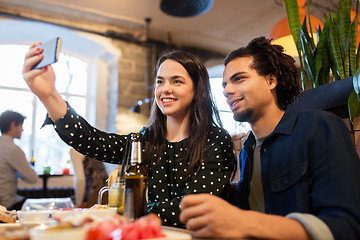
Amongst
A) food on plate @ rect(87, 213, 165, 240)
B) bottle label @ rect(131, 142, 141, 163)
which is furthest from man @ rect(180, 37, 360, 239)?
bottle label @ rect(131, 142, 141, 163)

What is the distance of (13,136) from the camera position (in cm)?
323

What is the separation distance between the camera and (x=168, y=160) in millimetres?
1283

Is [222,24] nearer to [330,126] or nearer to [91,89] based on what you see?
[91,89]

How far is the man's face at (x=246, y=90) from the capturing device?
1.18m

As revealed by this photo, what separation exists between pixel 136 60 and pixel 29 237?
455cm

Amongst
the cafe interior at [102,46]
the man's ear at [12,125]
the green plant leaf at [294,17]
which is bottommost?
the man's ear at [12,125]

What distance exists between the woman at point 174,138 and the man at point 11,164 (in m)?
2.23

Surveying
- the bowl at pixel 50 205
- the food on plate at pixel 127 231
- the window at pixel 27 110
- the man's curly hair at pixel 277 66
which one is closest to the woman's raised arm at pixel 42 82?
the bowl at pixel 50 205

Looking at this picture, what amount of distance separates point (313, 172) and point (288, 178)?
Result: 0.29ft

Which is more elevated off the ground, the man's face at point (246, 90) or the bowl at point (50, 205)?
the man's face at point (246, 90)

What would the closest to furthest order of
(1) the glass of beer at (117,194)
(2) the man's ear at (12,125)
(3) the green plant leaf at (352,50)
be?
(1) the glass of beer at (117,194) < (3) the green plant leaf at (352,50) < (2) the man's ear at (12,125)

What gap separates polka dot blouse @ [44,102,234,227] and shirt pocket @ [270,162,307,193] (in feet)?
0.73

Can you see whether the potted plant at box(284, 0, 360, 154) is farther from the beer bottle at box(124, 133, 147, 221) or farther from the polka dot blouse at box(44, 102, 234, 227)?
the beer bottle at box(124, 133, 147, 221)

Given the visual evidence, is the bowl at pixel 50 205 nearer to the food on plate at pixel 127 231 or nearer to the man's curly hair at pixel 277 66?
the food on plate at pixel 127 231
